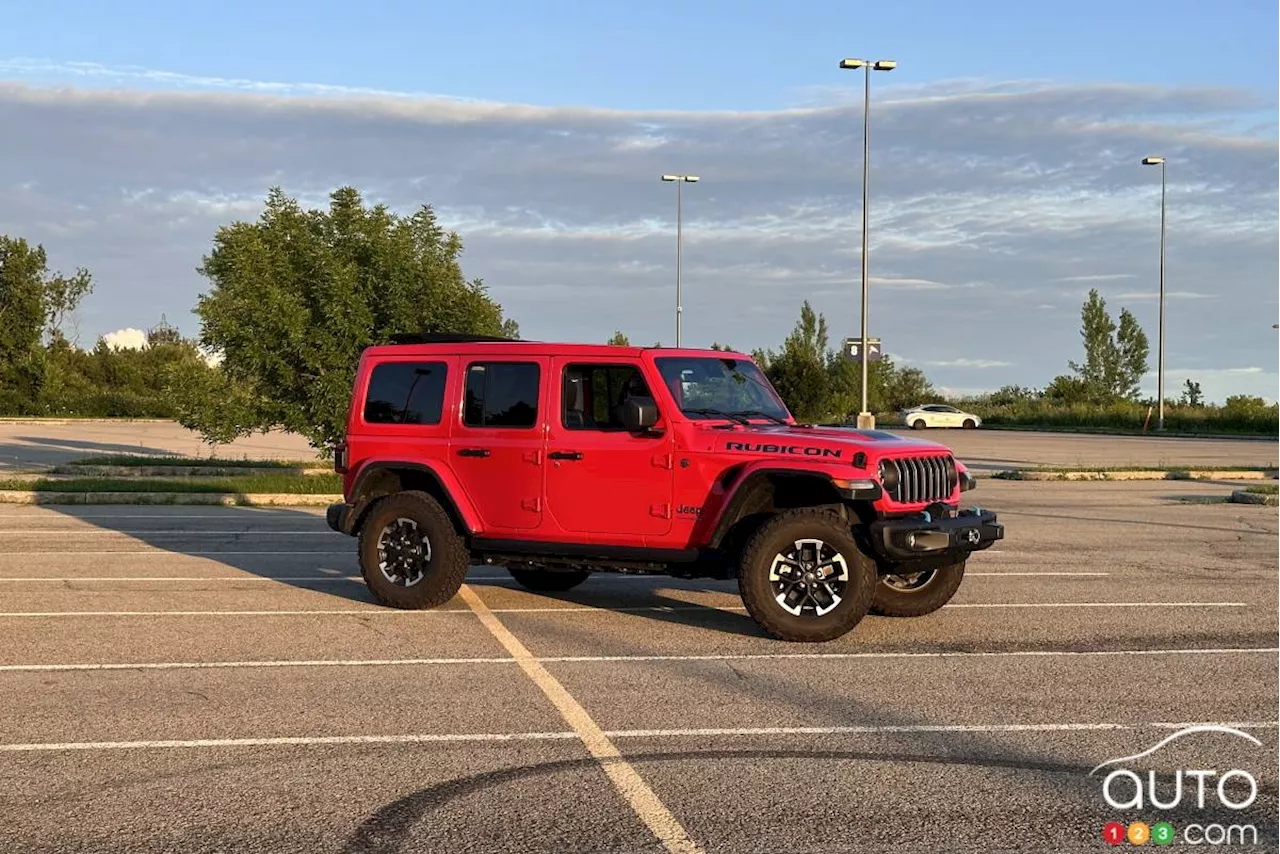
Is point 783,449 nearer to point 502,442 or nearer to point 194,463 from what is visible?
point 502,442

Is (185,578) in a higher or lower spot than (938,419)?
lower

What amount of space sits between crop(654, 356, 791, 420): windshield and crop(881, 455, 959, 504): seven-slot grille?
49.4 inches

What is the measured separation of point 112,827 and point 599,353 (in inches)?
224

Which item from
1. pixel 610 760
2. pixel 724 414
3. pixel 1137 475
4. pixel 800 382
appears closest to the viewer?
pixel 610 760

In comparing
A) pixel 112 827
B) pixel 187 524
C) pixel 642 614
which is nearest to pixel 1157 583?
A: pixel 642 614

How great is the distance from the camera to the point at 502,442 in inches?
403

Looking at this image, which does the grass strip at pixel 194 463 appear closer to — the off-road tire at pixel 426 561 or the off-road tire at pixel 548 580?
the off-road tire at pixel 548 580

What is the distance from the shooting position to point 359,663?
8.20 metres

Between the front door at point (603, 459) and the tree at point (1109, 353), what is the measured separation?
76444 mm

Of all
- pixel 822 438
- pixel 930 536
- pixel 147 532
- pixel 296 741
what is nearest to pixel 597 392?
pixel 822 438

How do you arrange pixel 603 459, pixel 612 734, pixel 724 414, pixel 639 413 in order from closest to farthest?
pixel 612 734
pixel 639 413
pixel 603 459
pixel 724 414

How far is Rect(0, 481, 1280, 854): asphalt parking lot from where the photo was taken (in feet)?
16.8

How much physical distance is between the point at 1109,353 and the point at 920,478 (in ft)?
256

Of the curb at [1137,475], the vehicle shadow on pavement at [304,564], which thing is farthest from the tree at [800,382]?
the vehicle shadow on pavement at [304,564]
